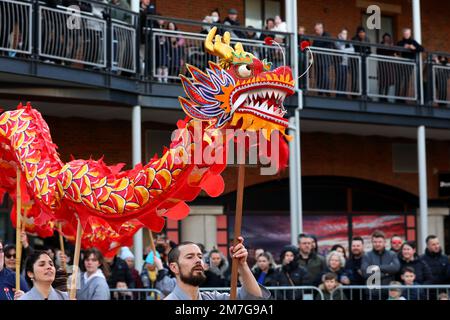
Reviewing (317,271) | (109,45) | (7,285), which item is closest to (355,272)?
(317,271)

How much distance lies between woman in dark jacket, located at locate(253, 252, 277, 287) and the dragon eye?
600 centimetres

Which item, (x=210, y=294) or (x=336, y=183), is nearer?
(x=210, y=294)

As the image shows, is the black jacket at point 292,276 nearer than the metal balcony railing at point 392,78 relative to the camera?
Yes

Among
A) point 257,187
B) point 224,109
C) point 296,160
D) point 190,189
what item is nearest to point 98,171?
point 190,189

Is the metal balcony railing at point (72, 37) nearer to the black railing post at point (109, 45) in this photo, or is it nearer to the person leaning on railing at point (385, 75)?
the black railing post at point (109, 45)

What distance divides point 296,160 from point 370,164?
503cm

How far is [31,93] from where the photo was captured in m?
16.4

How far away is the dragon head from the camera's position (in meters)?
7.60

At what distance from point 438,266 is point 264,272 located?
2366 millimetres

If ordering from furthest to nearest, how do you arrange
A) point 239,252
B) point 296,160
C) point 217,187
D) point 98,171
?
1. point 296,160
2. point 98,171
3. point 217,187
4. point 239,252

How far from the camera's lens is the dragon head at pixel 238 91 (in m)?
7.60

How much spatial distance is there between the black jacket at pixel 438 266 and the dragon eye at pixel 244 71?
7225 mm

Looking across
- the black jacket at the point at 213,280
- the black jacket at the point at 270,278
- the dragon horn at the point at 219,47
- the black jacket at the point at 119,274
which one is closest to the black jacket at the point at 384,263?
the black jacket at the point at 270,278

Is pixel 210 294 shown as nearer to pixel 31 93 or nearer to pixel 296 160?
pixel 31 93
